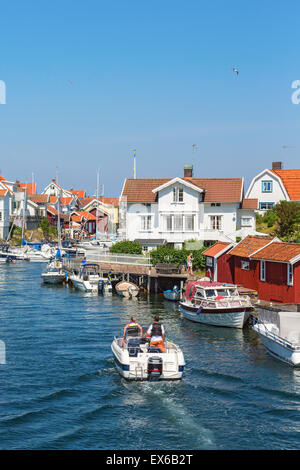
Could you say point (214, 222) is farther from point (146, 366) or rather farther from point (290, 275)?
point (146, 366)

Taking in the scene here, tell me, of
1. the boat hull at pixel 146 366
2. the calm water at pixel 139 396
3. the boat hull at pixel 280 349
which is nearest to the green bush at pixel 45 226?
the calm water at pixel 139 396

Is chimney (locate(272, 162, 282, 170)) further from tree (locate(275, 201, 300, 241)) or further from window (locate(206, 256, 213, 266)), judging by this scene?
window (locate(206, 256, 213, 266))

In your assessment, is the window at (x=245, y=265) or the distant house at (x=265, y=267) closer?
the distant house at (x=265, y=267)

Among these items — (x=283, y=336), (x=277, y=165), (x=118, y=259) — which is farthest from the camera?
(x=277, y=165)

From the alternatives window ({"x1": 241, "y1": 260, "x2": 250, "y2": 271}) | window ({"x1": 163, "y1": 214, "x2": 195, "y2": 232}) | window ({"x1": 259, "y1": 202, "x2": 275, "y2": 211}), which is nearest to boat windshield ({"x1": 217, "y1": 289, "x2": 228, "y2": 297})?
window ({"x1": 241, "y1": 260, "x2": 250, "y2": 271})

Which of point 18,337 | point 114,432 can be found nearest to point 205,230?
point 18,337

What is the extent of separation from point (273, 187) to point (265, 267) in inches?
1400

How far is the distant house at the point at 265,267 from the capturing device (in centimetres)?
3912

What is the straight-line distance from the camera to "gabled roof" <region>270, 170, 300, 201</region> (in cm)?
7350

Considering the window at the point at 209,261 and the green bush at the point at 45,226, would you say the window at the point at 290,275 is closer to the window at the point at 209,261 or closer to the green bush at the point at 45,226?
the window at the point at 209,261

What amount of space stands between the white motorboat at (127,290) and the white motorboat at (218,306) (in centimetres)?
1297

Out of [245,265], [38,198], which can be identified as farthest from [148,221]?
[38,198]

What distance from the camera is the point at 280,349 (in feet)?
98.8

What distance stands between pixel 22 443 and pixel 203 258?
39836mm
